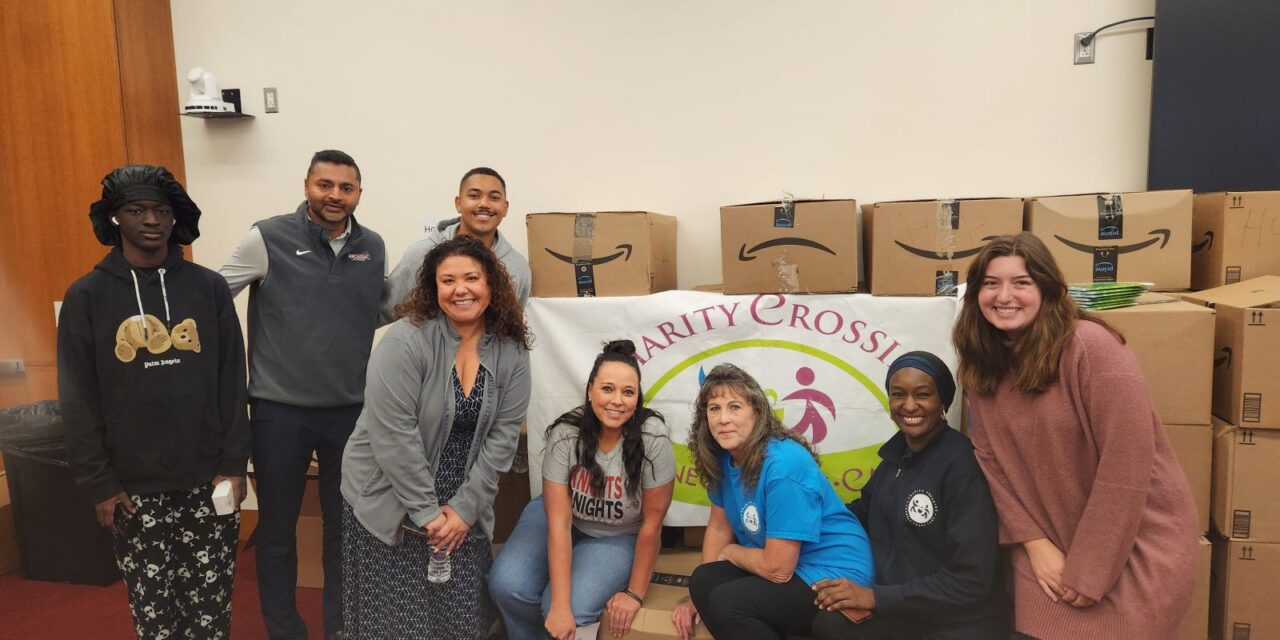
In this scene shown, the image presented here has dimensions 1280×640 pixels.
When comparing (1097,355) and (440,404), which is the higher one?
(1097,355)

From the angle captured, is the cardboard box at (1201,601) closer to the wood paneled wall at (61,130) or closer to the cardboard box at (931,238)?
the cardboard box at (931,238)

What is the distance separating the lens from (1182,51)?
2.47 metres

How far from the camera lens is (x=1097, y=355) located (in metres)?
1.56

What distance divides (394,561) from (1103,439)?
1738 millimetres

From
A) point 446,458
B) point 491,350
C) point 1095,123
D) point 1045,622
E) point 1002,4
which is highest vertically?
point 1002,4

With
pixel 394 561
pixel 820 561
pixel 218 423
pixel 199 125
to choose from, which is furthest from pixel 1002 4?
pixel 199 125

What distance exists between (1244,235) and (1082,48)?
86 cm

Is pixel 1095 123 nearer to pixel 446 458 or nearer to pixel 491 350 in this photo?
pixel 491 350

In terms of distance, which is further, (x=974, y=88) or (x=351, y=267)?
(x=974, y=88)

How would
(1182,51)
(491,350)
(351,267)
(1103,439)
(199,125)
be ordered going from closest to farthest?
1. (1103,439)
2. (491,350)
3. (351,267)
4. (1182,51)
5. (199,125)

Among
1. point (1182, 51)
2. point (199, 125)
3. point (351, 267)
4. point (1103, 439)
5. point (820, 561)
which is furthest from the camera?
point (199, 125)

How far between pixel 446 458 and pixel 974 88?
7.46 ft

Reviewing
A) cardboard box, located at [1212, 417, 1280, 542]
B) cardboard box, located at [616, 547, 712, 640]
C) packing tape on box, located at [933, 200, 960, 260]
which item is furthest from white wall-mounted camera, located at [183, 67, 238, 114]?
cardboard box, located at [1212, 417, 1280, 542]

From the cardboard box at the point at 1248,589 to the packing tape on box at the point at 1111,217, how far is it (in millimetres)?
921
